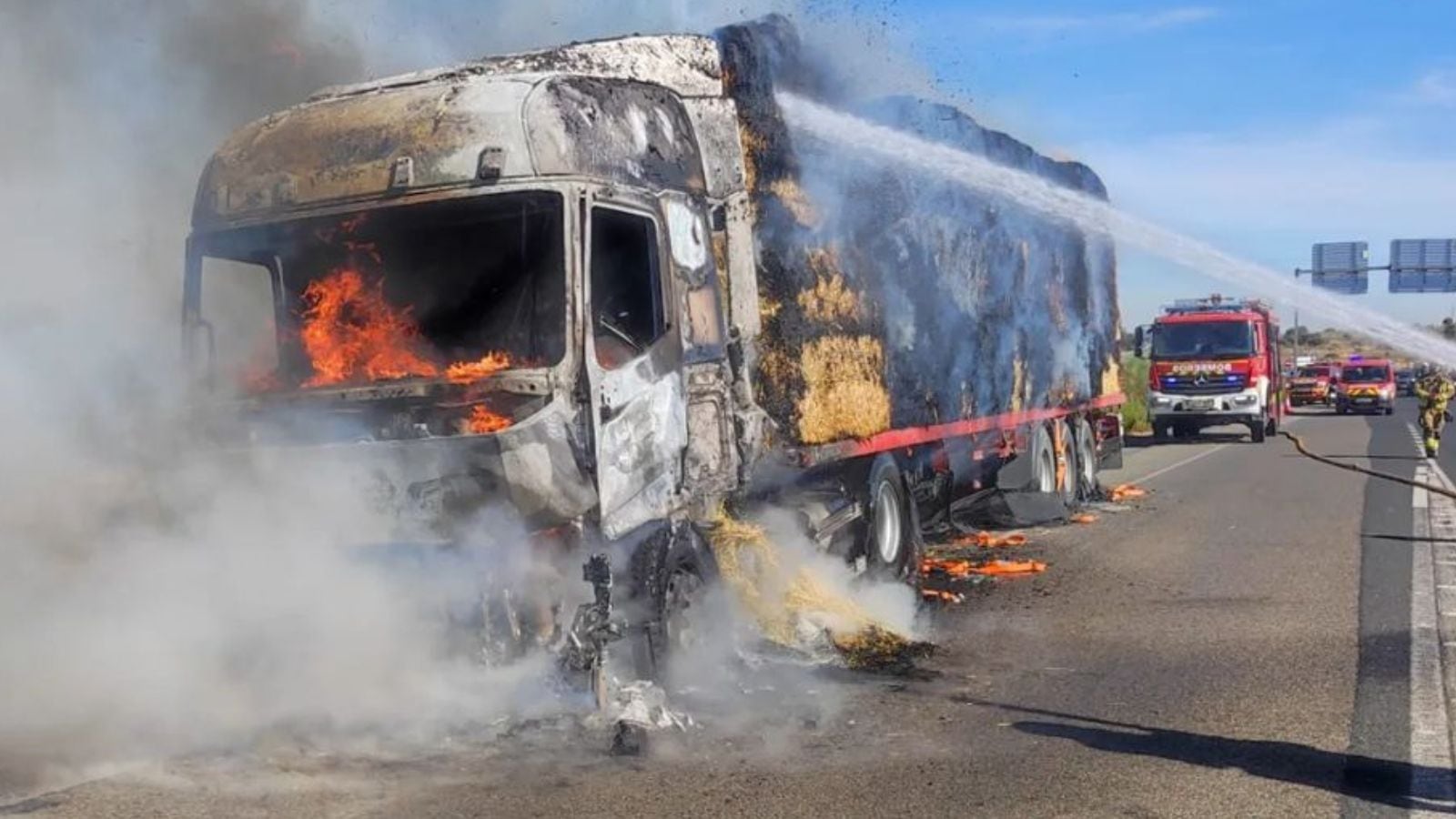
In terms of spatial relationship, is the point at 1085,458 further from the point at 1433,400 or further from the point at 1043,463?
the point at 1433,400

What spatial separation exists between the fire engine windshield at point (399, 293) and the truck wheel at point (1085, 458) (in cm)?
1059

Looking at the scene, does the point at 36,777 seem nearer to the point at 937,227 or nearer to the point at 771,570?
the point at 771,570

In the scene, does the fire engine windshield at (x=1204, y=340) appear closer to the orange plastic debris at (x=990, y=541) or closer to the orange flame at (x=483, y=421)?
the orange plastic debris at (x=990, y=541)

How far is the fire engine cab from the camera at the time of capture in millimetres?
27234

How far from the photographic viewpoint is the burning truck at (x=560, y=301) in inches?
238

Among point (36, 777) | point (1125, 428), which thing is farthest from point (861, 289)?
point (1125, 428)

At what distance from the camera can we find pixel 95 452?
663 centimetres

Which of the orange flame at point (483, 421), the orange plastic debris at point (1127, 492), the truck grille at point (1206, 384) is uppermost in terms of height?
the orange flame at point (483, 421)

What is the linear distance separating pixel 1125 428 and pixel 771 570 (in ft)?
96.5

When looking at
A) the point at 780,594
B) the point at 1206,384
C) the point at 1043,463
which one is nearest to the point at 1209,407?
the point at 1206,384

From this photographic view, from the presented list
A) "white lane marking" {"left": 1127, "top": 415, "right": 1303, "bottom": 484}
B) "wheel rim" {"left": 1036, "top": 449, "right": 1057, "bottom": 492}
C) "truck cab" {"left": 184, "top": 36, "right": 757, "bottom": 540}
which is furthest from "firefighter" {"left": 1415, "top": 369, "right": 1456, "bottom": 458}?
"truck cab" {"left": 184, "top": 36, "right": 757, "bottom": 540}

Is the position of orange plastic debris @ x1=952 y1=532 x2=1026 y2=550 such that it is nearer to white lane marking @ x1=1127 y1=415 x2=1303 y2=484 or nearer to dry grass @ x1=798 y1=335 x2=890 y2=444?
dry grass @ x1=798 y1=335 x2=890 y2=444

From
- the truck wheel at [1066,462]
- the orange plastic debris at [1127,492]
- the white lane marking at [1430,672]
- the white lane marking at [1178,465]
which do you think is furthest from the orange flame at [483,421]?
the white lane marking at [1178,465]

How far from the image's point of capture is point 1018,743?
609 cm
